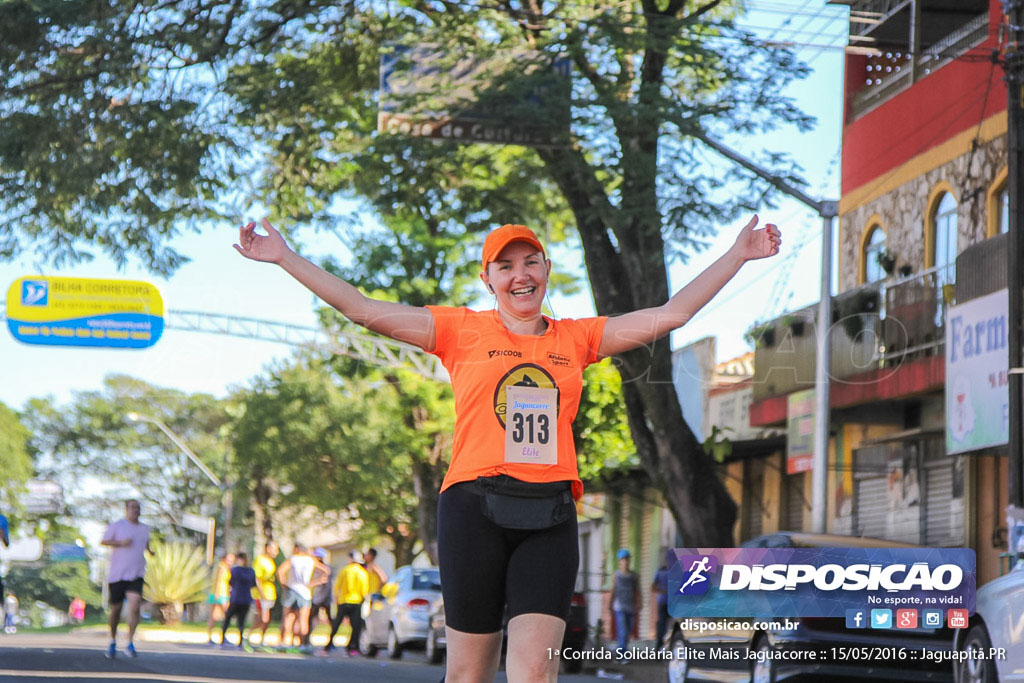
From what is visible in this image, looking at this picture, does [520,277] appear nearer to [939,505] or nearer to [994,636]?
[994,636]

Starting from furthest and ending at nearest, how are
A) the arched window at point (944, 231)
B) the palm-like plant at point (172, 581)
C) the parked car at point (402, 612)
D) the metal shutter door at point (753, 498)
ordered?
the palm-like plant at point (172, 581) < the metal shutter door at point (753, 498) < the parked car at point (402, 612) < the arched window at point (944, 231)

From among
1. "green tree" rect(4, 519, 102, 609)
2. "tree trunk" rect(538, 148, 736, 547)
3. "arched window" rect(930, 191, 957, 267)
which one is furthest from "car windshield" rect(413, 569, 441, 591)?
"green tree" rect(4, 519, 102, 609)

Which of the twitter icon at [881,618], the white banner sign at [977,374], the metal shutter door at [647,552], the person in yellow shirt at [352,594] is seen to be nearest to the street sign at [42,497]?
the metal shutter door at [647,552]

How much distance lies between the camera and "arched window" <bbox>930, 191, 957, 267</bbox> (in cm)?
2078

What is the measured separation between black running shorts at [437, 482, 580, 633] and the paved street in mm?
7373

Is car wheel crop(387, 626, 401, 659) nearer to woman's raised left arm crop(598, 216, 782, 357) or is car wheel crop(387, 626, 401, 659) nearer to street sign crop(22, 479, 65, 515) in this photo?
woman's raised left arm crop(598, 216, 782, 357)

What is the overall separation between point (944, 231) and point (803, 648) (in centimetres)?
1348

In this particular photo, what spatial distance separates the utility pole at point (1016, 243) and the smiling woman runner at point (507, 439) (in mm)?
9101

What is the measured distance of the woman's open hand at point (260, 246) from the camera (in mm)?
4797

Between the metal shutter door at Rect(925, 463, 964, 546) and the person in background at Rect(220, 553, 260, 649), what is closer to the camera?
the metal shutter door at Rect(925, 463, 964, 546)

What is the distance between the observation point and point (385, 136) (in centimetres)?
1811

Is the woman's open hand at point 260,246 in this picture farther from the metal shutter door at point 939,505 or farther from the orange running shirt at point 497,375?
the metal shutter door at point 939,505

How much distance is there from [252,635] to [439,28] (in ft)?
48.0

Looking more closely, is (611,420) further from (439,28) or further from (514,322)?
(514,322)
